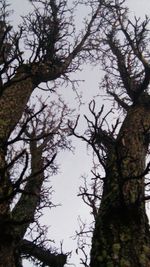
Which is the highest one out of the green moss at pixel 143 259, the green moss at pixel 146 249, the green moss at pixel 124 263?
the green moss at pixel 146 249

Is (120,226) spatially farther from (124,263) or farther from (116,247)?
(124,263)

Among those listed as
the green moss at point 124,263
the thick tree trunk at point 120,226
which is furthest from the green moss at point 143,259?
the green moss at point 124,263

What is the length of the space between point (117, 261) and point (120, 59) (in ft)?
21.2

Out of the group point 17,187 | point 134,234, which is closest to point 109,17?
point 134,234

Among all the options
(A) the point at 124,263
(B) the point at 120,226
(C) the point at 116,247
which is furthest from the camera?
(B) the point at 120,226

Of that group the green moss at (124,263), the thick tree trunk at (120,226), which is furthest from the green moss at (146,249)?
the green moss at (124,263)

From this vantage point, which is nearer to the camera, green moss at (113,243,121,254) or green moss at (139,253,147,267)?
green moss at (139,253,147,267)

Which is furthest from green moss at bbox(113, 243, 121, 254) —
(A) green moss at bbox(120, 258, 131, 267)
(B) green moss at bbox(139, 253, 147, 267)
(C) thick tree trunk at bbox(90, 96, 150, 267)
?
(B) green moss at bbox(139, 253, 147, 267)

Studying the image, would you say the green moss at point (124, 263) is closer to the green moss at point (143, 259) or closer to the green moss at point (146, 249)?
the green moss at point (143, 259)

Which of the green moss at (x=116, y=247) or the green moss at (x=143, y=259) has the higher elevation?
the green moss at (x=116, y=247)

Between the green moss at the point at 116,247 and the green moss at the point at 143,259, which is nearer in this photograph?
the green moss at the point at 143,259

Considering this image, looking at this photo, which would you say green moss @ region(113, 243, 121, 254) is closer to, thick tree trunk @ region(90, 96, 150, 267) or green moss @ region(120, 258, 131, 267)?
thick tree trunk @ region(90, 96, 150, 267)

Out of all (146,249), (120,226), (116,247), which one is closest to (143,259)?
(146,249)

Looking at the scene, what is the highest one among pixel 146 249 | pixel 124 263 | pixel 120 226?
pixel 120 226
